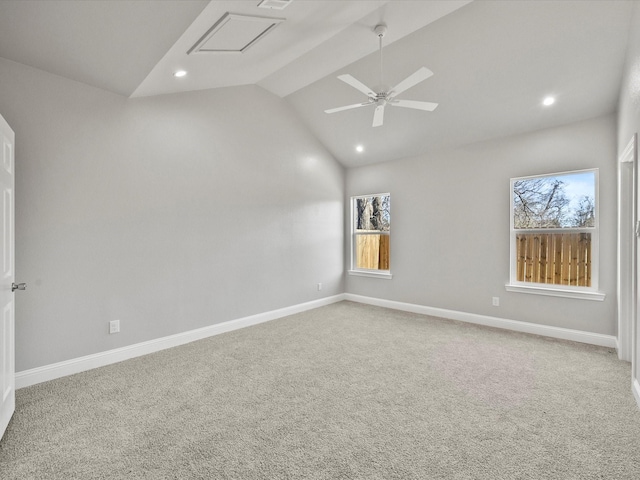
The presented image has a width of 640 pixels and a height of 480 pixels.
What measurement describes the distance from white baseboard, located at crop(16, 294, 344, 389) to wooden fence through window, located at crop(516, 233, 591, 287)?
3156 millimetres

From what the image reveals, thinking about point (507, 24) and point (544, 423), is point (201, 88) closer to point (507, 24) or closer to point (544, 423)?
point (507, 24)

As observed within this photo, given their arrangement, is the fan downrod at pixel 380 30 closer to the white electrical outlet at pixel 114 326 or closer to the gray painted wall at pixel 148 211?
the gray painted wall at pixel 148 211

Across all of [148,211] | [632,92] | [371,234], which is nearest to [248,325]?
[148,211]

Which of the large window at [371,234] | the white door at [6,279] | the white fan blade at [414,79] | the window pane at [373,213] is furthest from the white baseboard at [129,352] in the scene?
the white fan blade at [414,79]

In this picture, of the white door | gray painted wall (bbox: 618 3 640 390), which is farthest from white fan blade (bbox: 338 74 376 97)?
the white door

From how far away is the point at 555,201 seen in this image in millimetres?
4031

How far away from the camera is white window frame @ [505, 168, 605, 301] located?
12.1ft

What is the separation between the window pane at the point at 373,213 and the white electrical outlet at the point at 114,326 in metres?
3.88

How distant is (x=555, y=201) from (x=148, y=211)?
4509mm

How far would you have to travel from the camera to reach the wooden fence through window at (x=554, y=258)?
3.86m

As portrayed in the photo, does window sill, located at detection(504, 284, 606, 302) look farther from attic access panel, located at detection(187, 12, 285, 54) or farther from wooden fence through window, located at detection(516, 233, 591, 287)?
attic access panel, located at detection(187, 12, 285, 54)

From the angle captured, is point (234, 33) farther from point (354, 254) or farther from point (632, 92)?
point (354, 254)

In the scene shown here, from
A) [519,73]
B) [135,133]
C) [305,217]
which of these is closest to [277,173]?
[305,217]

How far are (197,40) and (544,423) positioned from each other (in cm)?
345
